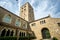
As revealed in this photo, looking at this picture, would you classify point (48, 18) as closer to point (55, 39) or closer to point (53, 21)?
point (53, 21)

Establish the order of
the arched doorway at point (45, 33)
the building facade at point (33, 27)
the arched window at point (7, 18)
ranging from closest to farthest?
the building facade at point (33, 27)
the arched window at point (7, 18)
the arched doorway at point (45, 33)

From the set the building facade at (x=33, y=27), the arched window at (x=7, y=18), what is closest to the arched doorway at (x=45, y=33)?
the building facade at (x=33, y=27)

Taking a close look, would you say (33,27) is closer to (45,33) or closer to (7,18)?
(45,33)

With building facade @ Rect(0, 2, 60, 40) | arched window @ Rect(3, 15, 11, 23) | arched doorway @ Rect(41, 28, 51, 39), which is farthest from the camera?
arched doorway @ Rect(41, 28, 51, 39)

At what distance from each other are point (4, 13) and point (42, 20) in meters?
13.3

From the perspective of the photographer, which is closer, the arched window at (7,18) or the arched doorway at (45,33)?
the arched window at (7,18)

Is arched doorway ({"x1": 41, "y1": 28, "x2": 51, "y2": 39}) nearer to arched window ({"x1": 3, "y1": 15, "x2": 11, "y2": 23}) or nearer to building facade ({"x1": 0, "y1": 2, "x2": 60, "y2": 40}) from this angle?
building facade ({"x1": 0, "y1": 2, "x2": 60, "y2": 40})

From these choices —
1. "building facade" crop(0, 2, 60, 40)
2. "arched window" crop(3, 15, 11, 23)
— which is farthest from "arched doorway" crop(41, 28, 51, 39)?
"arched window" crop(3, 15, 11, 23)

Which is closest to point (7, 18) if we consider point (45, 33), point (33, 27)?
point (33, 27)

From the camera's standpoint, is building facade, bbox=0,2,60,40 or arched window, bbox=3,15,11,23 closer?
building facade, bbox=0,2,60,40

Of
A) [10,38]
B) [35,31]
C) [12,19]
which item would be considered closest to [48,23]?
[35,31]

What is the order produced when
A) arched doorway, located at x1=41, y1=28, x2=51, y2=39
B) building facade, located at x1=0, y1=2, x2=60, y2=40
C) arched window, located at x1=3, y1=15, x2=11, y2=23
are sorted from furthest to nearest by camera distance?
arched doorway, located at x1=41, y1=28, x2=51, y2=39 → arched window, located at x1=3, y1=15, x2=11, y2=23 → building facade, located at x1=0, y1=2, x2=60, y2=40

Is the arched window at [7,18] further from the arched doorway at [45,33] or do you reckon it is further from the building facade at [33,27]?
the arched doorway at [45,33]

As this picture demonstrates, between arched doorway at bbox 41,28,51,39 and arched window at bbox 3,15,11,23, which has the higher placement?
arched window at bbox 3,15,11,23
